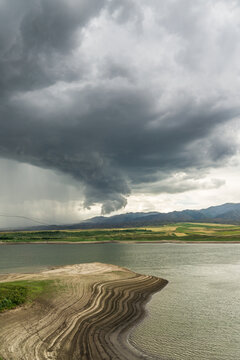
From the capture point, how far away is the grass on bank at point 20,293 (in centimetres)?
3303

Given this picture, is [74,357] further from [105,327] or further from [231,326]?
[231,326]

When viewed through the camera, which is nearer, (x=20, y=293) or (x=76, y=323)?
(x=76, y=323)

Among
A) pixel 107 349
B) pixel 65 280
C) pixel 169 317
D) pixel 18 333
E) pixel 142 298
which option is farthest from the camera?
pixel 65 280

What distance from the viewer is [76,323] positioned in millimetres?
28906

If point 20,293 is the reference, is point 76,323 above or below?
below

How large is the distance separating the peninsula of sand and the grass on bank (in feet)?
3.88

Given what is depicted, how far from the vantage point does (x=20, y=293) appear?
37.3m

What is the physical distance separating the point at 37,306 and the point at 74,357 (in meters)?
15.5

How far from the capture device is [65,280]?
164 ft

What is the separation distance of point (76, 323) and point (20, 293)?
1303 cm

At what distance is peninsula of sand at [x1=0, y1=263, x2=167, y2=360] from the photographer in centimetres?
2186

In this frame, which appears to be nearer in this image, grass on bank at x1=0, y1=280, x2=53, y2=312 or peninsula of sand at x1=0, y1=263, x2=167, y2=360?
peninsula of sand at x1=0, y1=263, x2=167, y2=360

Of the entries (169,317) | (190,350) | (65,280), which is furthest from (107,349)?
(65,280)

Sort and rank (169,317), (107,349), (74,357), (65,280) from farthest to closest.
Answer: (65,280) → (169,317) → (107,349) → (74,357)
